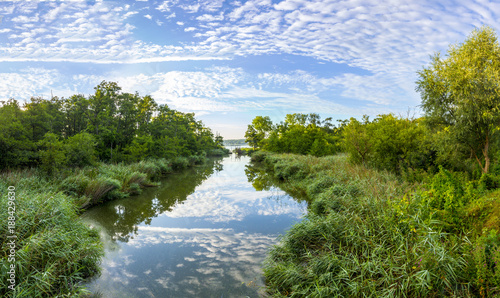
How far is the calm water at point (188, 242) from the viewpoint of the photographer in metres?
5.06

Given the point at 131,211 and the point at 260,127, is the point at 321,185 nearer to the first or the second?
the point at 131,211

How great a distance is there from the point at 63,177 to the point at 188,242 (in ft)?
25.3

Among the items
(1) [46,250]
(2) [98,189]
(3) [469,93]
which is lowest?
(2) [98,189]

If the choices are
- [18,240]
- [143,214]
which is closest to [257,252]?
[18,240]

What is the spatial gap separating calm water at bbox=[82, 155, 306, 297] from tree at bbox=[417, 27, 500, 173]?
25.2 feet

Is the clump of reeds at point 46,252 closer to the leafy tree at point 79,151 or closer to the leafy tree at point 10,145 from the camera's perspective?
the leafy tree at point 10,145

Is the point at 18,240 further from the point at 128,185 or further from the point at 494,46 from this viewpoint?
the point at 494,46

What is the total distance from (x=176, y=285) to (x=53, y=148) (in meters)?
10.1

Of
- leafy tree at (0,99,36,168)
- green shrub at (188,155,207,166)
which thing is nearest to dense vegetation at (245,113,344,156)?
green shrub at (188,155,207,166)

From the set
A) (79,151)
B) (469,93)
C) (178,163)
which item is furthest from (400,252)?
(178,163)

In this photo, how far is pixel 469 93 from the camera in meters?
9.96

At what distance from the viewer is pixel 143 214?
10633mm

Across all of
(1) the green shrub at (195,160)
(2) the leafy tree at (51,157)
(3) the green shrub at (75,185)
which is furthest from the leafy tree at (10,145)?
(1) the green shrub at (195,160)

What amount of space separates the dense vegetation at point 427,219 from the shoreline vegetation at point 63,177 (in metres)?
4.08
